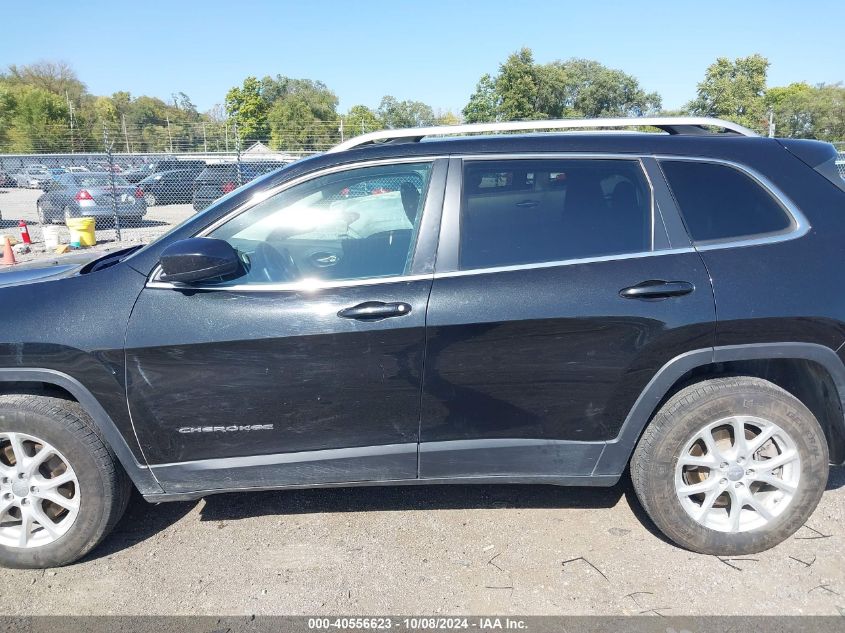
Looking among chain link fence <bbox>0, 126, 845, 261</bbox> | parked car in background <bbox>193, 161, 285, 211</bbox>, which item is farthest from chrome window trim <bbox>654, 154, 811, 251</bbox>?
parked car in background <bbox>193, 161, 285, 211</bbox>

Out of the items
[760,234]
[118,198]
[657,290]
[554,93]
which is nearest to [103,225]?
[118,198]

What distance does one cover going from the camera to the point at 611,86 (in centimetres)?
4909

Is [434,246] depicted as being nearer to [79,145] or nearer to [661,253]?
[661,253]

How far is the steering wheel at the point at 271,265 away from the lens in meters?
2.77

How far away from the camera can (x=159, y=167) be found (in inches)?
979

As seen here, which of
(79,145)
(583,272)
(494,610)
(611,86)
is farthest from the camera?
(611,86)

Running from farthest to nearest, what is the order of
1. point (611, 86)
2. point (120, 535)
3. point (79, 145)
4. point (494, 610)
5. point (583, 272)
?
point (611, 86) < point (79, 145) < point (120, 535) < point (583, 272) < point (494, 610)

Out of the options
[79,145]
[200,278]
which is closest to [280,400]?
[200,278]

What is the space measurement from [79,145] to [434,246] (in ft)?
123

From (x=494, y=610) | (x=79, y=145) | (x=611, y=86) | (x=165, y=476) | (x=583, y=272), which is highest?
(x=611, y=86)

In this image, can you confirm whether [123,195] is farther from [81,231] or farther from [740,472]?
[740,472]

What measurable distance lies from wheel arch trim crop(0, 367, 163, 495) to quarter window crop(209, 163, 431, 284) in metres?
0.79

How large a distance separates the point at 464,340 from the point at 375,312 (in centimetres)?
39

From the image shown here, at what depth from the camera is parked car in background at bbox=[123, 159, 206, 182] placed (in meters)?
23.1
